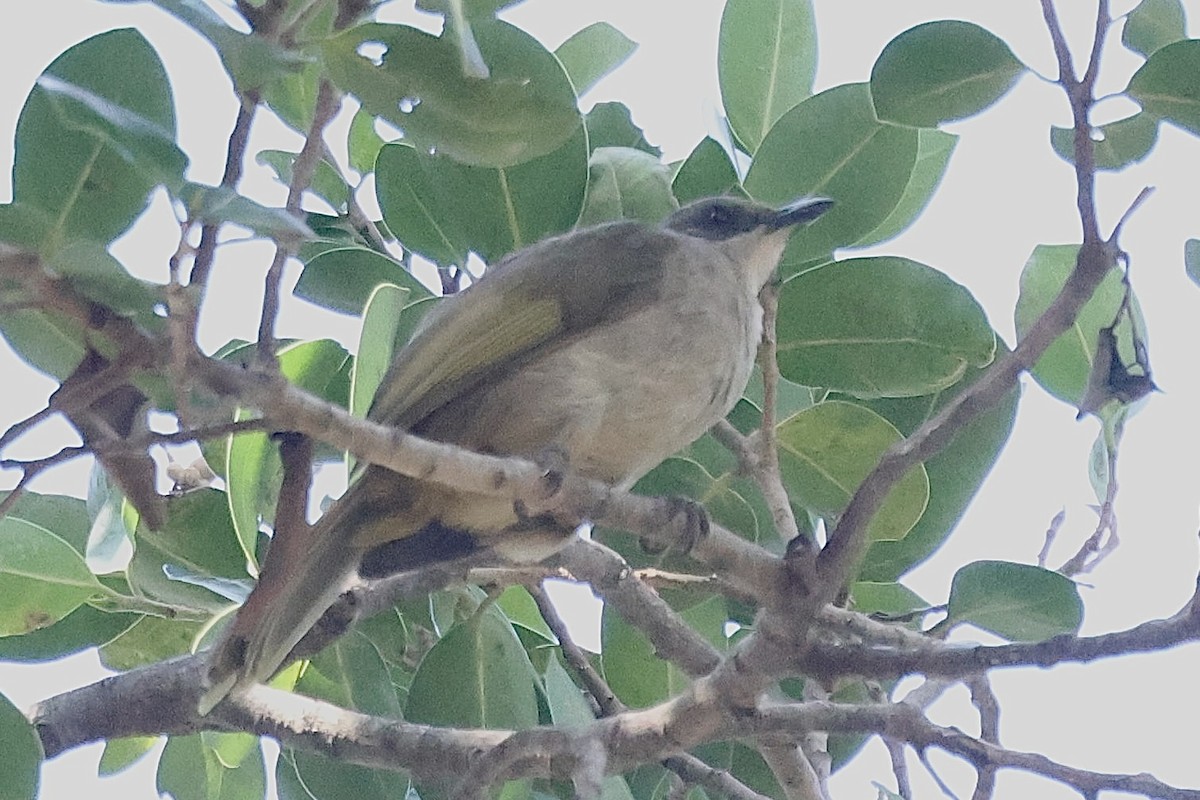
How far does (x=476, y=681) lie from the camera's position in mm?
2807

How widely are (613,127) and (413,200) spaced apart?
71cm

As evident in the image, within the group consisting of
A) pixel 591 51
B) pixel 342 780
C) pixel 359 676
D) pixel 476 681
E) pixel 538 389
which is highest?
pixel 591 51

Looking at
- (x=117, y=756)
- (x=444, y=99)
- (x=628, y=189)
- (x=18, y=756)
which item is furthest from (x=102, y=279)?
(x=117, y=756)

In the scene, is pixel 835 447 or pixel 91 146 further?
pixel 835 447

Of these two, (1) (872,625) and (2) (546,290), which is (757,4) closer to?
(2) (546,290)

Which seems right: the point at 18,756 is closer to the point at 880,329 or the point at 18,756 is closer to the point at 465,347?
the point at 465,347

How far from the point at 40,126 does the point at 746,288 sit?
1.76 metres

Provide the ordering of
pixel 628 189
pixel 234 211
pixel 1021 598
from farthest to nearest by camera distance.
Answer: pixel 628 189 → pixel 1021 598 → pixel 234 211

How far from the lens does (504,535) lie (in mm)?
2723

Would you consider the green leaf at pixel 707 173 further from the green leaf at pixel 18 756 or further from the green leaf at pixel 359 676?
the green leaf at pixel 18 756

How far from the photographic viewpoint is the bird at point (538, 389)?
8.62ft

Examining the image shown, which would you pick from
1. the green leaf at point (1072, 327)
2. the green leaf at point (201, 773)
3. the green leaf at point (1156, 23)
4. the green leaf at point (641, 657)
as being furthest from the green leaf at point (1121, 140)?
the green leaf at point (201, 773)

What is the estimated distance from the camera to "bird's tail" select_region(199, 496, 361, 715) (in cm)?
232

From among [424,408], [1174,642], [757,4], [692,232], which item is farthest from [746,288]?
[1174,642]
